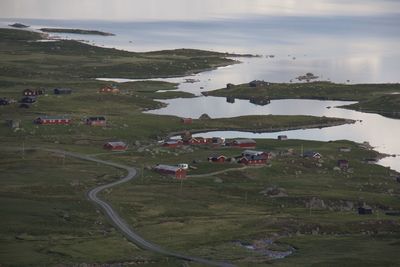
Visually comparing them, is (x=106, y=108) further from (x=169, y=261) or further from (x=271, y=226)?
(x=169, y=261)

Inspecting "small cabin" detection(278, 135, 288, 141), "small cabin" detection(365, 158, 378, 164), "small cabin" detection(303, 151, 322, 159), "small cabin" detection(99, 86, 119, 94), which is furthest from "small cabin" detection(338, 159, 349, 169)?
"small cabin" detection(99, 86, 119, 94)

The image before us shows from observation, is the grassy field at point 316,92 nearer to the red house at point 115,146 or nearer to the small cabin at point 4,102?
the small cabin at point 4,102

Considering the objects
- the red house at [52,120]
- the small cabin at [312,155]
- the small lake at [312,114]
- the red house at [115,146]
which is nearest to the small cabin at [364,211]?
the small cabin at [312,155]

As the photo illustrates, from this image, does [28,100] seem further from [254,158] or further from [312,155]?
[312,155]

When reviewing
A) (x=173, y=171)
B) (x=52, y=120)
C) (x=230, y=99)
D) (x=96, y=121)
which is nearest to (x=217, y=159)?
(x=173, y=171)

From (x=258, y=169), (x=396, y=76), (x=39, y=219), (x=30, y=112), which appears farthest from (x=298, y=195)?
(x=396, y=76)

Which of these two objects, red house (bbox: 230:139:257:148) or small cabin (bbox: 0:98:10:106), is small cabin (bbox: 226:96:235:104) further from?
red house (bbox: 230:139:257:148)
